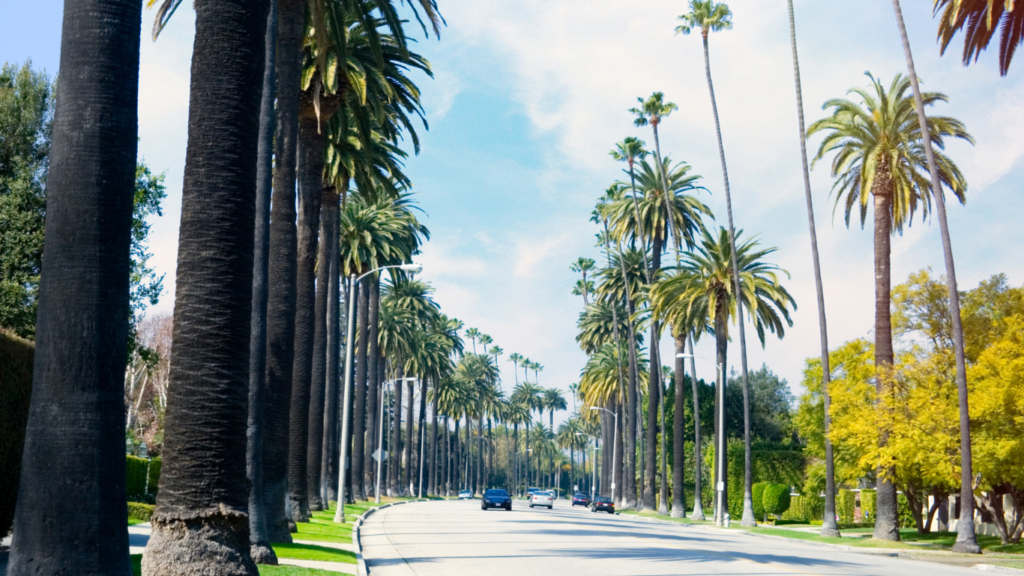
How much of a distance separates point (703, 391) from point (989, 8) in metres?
57.1

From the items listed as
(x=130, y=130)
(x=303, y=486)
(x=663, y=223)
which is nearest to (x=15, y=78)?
(x=303, y=486)

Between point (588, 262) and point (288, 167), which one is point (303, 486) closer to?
point (288, 167)

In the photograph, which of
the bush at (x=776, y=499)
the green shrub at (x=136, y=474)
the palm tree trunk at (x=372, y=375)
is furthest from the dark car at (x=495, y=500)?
the green shrub at (x=136, y=474)

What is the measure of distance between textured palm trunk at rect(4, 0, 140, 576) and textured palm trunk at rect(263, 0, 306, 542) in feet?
40.1

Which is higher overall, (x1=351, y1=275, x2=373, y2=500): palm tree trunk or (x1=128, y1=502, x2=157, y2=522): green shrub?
(x1=351, y1=275, x2=373, y2=500): palm tree trunk

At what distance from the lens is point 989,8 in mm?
26234

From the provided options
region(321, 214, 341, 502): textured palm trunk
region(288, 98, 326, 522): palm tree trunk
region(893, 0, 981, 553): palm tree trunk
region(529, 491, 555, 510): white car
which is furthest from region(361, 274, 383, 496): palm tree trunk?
region(893, 0, 981, 553): palm tree trunk

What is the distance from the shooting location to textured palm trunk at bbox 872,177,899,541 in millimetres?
34562

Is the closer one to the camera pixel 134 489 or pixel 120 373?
pixel 120 373

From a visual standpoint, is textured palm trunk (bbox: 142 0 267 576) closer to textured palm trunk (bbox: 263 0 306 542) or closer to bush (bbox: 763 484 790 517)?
textured palm trunk (bbox: 263 0 306 542)

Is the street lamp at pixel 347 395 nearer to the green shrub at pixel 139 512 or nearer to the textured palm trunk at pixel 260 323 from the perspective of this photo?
the green shrub at pixel 139 512

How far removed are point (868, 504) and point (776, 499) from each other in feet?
18.6

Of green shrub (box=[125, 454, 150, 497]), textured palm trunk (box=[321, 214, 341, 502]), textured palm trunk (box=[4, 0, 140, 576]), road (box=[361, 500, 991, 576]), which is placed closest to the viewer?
textured palm trunk (box=[4, 0, 140, 576])

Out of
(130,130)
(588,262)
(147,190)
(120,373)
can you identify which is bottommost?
(120,373)
